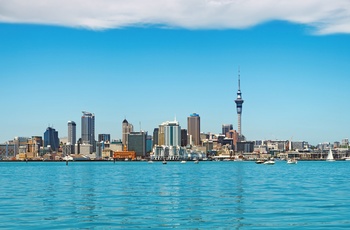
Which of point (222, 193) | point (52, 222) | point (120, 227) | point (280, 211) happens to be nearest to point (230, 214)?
point (280, 211)

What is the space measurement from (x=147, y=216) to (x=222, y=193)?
23720mm

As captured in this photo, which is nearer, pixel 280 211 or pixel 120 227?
pixel 120 227

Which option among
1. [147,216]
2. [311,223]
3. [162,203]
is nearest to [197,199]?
[162,203]

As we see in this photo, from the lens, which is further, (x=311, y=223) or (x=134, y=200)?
(x=134, y=200)

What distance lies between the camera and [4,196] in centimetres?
6488

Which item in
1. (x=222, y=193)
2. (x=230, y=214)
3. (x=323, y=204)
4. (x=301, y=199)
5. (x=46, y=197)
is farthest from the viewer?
(x=222, y=193)

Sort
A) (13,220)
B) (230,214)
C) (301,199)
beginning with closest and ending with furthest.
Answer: (13,220)
(230,214)
(301,199)

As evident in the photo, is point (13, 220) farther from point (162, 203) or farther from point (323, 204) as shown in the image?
point (323, 204)

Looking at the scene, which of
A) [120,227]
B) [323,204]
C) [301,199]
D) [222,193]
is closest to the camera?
[120,227]

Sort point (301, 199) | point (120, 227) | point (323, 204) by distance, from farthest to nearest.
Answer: point (301, 199), point (323, 204), point (120, 227)

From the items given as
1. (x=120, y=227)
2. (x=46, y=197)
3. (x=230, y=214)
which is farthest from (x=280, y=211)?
(x=46, y=197)

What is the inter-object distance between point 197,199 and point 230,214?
1364 cm

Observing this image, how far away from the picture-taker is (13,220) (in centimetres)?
4347

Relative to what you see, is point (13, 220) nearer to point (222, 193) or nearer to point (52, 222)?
point (52, 222)
